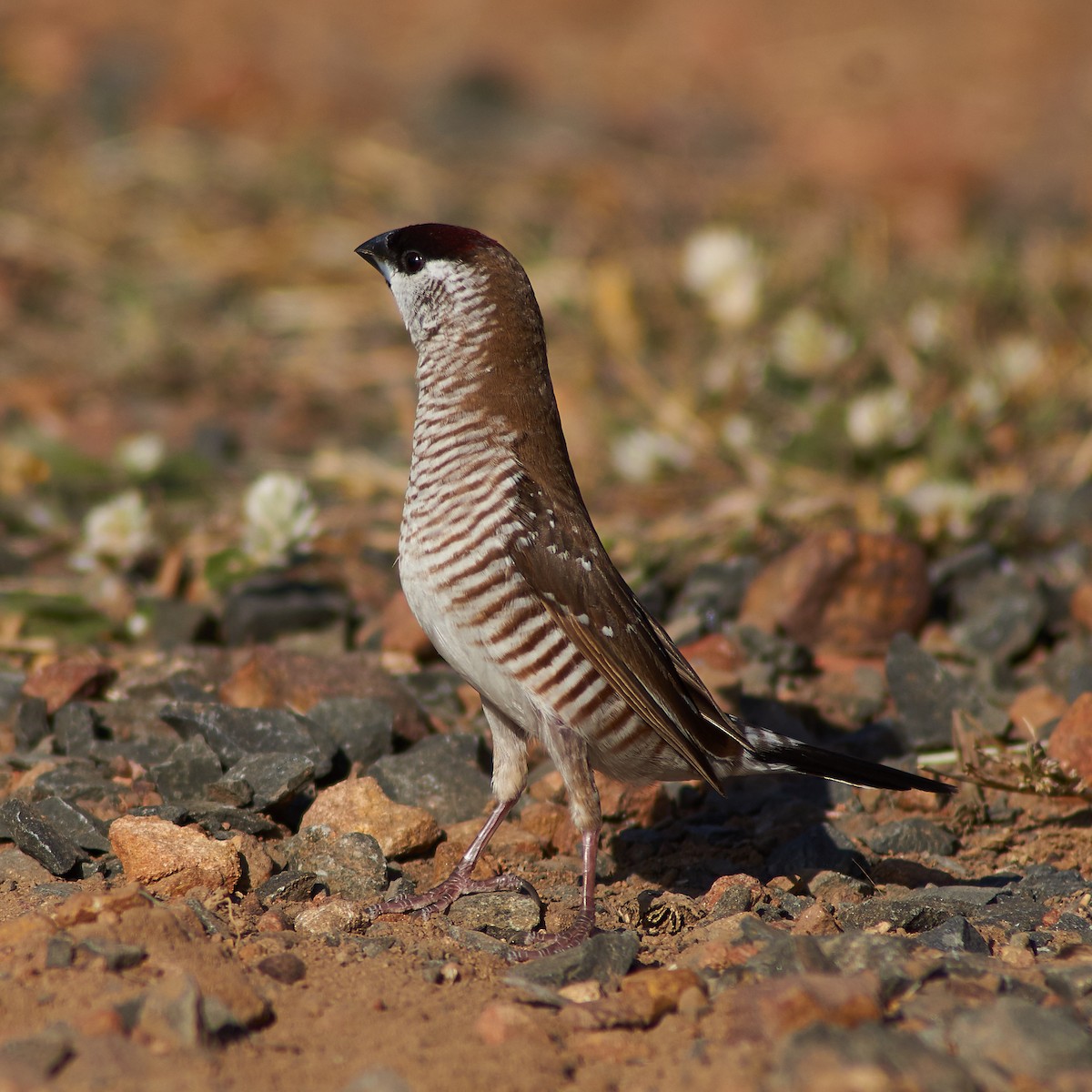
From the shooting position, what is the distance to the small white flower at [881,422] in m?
6.48

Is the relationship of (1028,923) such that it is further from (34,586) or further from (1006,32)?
(1006,32)

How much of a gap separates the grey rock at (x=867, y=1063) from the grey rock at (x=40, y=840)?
7.14 ft

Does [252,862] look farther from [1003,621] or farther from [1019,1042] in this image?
[1003,621]

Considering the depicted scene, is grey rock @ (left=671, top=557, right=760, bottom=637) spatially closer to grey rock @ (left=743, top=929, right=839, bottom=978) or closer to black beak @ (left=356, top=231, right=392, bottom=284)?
black beak @ (left=356, top=231, right=392, bottom=284)

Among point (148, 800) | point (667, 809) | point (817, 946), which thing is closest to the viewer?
point (817, 946)

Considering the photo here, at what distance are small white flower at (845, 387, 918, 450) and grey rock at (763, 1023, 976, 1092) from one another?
399 cm

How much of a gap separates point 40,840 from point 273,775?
2.35ft

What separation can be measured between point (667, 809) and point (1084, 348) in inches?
175

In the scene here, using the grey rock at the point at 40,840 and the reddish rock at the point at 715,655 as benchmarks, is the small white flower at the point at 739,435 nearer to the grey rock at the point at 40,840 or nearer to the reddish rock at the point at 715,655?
the reddish rock at the point at 715,655

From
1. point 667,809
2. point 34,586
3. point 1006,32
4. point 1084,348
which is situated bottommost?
point 667,809

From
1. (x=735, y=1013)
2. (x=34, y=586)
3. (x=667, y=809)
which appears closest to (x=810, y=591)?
(x=667, y=809)

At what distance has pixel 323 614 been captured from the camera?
235 inches

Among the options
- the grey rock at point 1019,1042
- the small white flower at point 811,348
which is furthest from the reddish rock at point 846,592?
the grey rock at point 1019,1042

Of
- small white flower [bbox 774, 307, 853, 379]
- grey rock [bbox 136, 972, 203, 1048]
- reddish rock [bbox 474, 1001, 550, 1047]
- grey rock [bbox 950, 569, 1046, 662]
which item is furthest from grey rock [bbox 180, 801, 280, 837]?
small white flower [bbox 774, 307, 853, 379]
